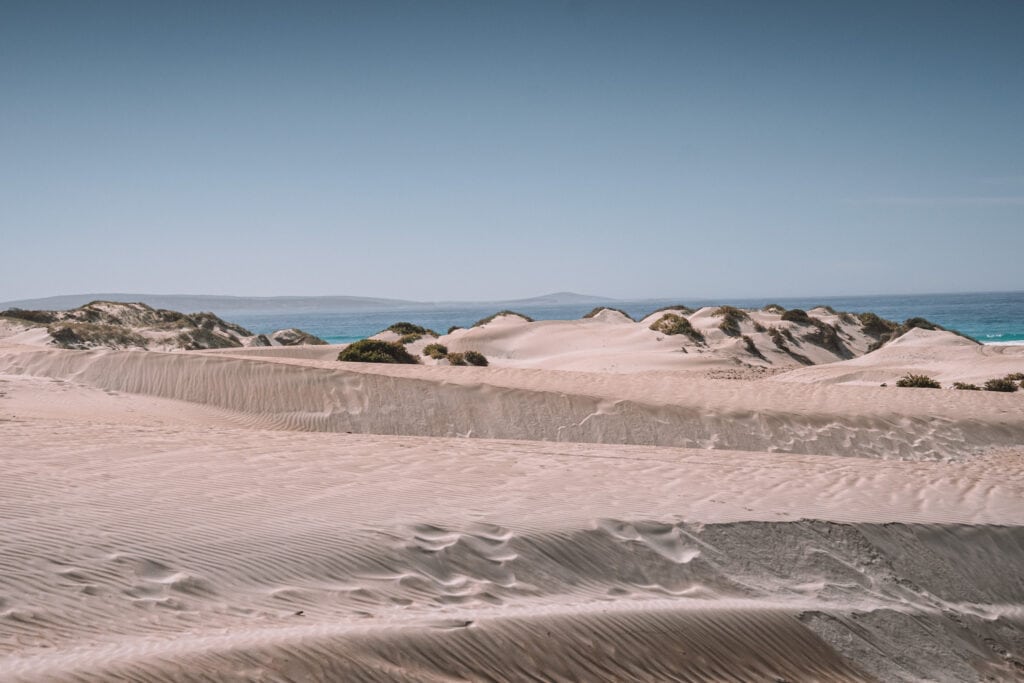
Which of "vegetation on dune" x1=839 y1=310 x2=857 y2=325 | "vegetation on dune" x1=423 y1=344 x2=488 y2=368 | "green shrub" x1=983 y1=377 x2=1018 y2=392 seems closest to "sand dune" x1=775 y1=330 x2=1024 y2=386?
"green shrub" x1=983 y1=377 x2=1018 y2=392

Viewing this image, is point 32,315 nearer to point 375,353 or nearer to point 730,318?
point 375,353

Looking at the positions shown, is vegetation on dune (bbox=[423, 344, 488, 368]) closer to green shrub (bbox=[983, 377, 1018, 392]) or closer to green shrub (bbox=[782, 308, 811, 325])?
green shrub (bbox=[983, 377, 1018, 392])

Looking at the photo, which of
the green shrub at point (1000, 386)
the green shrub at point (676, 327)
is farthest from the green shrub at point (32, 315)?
the green shrub at point (1000, 386)

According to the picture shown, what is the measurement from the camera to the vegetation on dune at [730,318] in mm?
34344

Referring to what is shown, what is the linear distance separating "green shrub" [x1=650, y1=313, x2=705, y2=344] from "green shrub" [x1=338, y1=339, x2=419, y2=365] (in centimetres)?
1201

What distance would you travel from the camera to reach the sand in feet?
15.0

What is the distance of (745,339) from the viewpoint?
33.1 meters

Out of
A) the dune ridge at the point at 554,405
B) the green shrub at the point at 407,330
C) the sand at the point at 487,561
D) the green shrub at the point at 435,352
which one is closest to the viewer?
the sand at the point at 487,561

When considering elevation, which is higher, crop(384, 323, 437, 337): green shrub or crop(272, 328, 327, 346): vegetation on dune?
crop(384, 323, 437, 337): green shrub

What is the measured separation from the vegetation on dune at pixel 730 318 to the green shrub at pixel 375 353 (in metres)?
14.2

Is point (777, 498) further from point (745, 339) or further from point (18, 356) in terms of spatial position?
point (745, 339)

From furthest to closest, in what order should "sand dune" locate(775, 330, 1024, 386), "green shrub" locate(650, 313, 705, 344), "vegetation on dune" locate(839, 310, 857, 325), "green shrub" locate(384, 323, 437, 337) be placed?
"vegetation on dune" locate(839, 310, 857, 325) → "green shrub" locate(384, 323, 437, 337) → "green shrub" locate(650, 313, 705, 344) → "sand dune" locate(775, 330, 1024, 386)

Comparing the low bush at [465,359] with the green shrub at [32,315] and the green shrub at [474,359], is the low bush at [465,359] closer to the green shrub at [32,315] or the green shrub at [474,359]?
the green shrub at [474,359]

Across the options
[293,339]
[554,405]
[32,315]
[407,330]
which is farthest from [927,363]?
[32,315]
